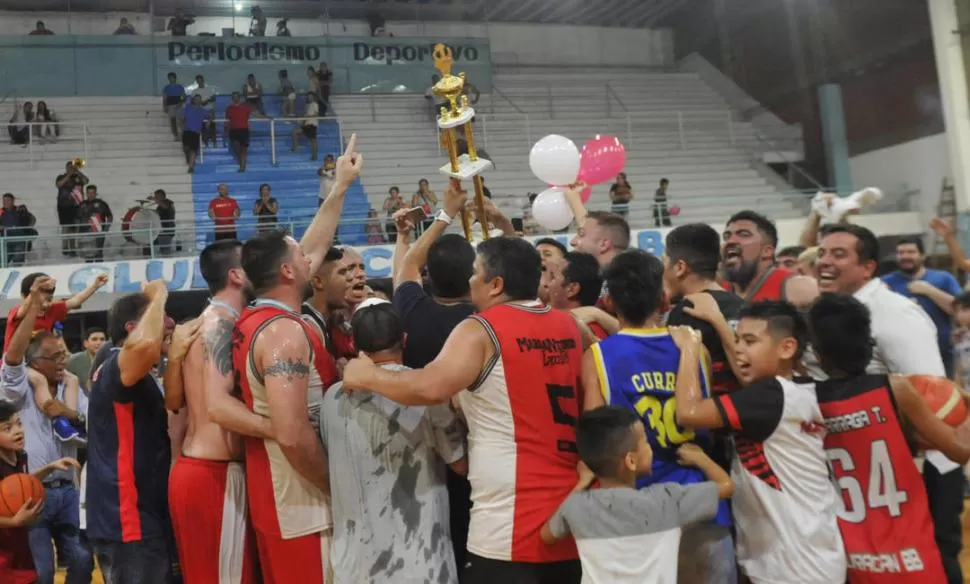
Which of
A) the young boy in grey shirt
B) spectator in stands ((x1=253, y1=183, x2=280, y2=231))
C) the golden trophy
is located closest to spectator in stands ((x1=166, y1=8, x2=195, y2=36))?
spectator in stands ((x1=253, y1=183, x2=280, y2=231))

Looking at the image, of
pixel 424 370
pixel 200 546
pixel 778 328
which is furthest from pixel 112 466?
pixel 778 328

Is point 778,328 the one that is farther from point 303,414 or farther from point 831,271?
point 303,414

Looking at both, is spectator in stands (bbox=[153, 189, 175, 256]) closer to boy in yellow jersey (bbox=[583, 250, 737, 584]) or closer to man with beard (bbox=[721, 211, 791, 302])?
man with beard (bbox=[721, 211, 791, 302])

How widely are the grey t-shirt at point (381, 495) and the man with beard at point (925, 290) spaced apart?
12.6 ft

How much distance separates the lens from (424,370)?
2.52 m

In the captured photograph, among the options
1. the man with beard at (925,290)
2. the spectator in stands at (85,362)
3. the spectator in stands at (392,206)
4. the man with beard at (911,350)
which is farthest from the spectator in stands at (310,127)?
the man with beard at (911,350)

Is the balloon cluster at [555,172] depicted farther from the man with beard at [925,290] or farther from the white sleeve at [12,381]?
the white sleeve at [12,381]

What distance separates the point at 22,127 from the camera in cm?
1502

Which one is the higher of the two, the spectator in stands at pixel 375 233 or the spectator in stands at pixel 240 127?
the spectator in stands at pixel 240 127

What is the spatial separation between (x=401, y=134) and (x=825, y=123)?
861 centimetres

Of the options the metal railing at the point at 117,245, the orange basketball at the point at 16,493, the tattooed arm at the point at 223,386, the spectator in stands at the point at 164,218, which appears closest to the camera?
the tattooed arm at the point at 223,386

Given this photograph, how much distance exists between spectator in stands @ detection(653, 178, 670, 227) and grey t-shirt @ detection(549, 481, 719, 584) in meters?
10.6

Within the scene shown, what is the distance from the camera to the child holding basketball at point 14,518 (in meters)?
3.71

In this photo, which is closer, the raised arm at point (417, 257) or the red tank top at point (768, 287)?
the raised arm at point (417, 257)
